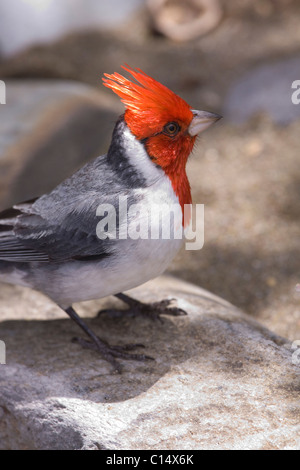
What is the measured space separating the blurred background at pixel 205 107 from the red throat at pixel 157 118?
142cm

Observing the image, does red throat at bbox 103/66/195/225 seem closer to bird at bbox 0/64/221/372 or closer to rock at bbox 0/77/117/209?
bird at bbox 0/64/221/372

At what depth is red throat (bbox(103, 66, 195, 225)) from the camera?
8.52 ft

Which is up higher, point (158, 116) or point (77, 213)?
point (158, 116)

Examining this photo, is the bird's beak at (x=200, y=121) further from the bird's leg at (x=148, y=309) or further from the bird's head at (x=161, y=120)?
the bird's leg at (x=148, y=309)

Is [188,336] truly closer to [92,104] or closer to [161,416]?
[161,416]

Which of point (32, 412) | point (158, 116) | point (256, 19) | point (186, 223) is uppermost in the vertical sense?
point (256, 19)

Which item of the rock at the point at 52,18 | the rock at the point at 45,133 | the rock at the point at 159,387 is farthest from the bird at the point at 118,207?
the rock at the point at 52,18

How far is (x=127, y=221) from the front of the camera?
8.66 ft

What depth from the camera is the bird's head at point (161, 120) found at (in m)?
2.60

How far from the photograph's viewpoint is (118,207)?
267 centimetres
